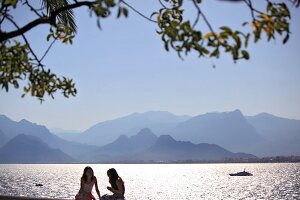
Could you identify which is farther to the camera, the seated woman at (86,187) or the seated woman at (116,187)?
the seated woman at (116,187)

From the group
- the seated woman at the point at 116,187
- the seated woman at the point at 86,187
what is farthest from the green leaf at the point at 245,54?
the seated woman at the point at 116,187

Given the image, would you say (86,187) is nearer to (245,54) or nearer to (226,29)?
(245,54)

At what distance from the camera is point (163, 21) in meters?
5.83

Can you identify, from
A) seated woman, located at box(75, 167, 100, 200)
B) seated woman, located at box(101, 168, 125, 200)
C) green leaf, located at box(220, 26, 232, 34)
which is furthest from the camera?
seated woman, located at box(101, 168, 125, 200)

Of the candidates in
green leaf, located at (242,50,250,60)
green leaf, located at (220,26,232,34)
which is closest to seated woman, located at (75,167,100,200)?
green leaf, located at (242,50,250,60)

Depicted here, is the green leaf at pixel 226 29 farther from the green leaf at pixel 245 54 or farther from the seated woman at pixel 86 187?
the seated woman at pixel 86 187

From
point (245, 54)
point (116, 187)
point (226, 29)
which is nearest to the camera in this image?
point (226, 29)

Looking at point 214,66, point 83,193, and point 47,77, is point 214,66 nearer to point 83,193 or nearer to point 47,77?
point 47,77

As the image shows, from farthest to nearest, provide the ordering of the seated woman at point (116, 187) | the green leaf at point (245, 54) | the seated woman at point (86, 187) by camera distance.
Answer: the seated woman at point (116, 187) < the seated woman at point (86, 187) < the green leaf at point (245, 54)

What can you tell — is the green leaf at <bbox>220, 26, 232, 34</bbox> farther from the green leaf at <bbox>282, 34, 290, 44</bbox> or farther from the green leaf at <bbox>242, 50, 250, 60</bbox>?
the green leaf at <bbox>282, 34, 290, 44</bbox>

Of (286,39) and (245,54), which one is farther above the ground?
(286,39)

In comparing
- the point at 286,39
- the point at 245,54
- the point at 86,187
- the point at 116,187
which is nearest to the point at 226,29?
the point at 245,54

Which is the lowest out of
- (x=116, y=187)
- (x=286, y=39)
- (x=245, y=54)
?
(x=116, y=187)

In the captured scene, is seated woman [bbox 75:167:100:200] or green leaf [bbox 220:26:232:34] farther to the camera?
seated woman [bbox 75:167:100:200]
